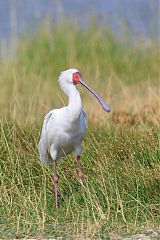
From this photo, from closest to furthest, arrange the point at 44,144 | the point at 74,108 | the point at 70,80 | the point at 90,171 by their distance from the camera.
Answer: the point at 74,108, the point at 70,80, the point at 44,144, the point at 90,171

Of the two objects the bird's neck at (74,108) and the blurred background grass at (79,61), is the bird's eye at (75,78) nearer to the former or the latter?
the bird's neck at (74,108)

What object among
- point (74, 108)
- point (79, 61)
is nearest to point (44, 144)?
point (74, 108)

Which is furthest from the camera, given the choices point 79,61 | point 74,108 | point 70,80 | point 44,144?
point 79,61

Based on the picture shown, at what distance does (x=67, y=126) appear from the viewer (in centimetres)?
612

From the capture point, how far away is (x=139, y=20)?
48.0 ft

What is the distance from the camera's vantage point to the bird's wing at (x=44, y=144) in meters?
6.32

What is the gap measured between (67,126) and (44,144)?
36 cm

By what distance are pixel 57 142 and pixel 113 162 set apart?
0.57 meters

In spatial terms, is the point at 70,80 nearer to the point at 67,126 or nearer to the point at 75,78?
the point at 75,78

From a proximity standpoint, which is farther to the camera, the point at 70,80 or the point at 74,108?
the point at 70,80

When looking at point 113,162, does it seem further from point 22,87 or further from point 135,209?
point 22,87

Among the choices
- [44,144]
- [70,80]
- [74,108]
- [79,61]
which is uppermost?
[79,61]

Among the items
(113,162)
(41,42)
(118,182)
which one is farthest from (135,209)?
(41,42)

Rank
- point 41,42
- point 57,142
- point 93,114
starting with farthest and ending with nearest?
point 41,42, point 93,114, point 57,142
